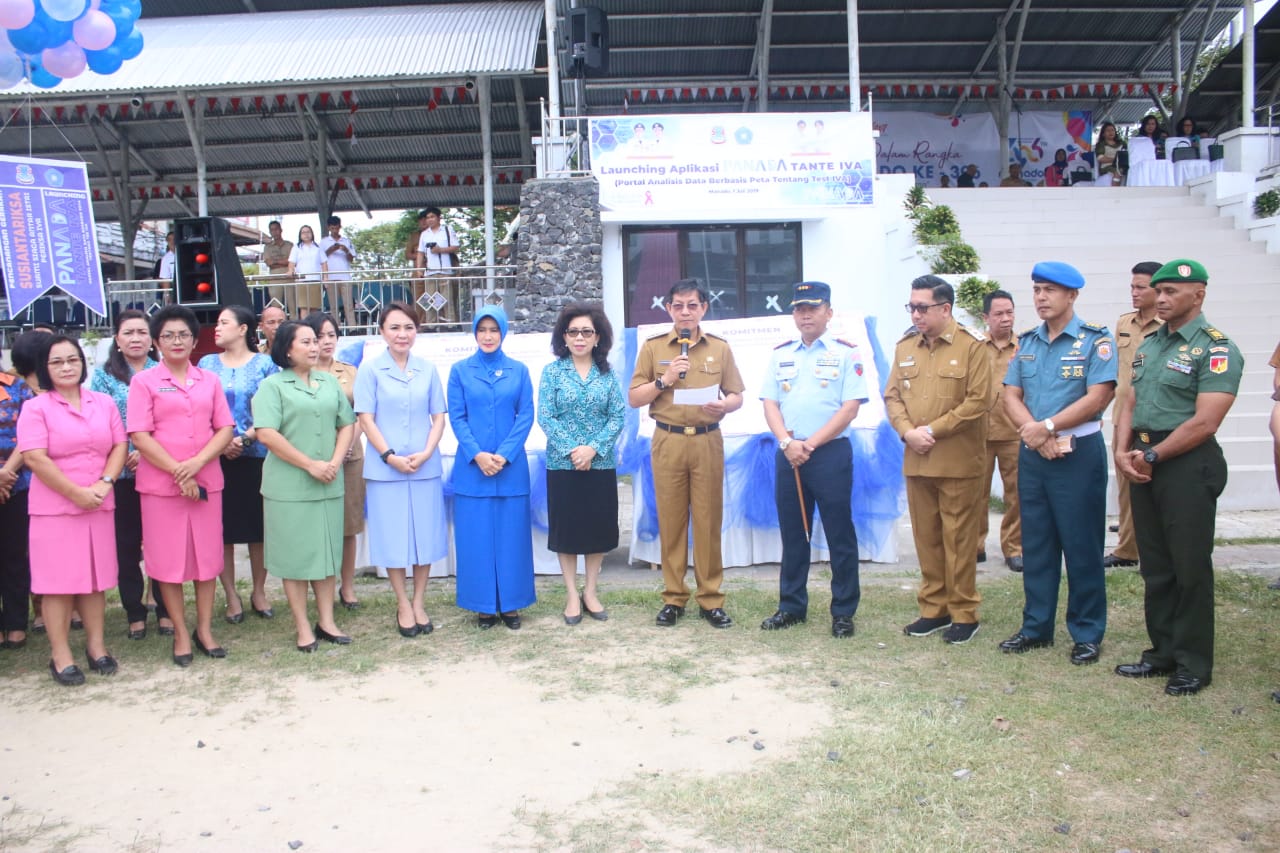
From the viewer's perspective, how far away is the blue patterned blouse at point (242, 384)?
217 inches

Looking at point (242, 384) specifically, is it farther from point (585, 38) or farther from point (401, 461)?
point (585, 38)

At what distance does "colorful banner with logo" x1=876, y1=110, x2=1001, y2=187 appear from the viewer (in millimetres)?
16734

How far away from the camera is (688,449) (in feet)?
17.5

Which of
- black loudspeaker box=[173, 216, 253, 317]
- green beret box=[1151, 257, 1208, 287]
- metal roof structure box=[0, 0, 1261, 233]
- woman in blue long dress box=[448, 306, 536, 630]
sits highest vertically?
metal roof structure box=[0, 0, 1261, 233]

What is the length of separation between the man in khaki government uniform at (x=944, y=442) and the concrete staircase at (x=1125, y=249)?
189 inches

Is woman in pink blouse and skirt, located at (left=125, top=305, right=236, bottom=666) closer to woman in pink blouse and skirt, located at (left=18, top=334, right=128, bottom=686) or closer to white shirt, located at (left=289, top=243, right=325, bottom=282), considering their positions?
woman in pink blouse and skirt, located at (left=18, top=334, right=128, bottom=686)

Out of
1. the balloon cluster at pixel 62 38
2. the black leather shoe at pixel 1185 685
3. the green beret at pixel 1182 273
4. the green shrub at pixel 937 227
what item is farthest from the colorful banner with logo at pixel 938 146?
the black leather shoe at pixel 1185 685

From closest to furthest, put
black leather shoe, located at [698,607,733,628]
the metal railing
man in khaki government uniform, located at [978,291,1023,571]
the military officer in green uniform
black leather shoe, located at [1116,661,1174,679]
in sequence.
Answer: the military officer in green uniform, black leather shoe, located at [1116,661,1174,679], black leather shoe, located at [698,607,733,628], man in khaki government uniform, located at [978,291,1023,571], the metal railing

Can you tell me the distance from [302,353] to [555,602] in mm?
2061

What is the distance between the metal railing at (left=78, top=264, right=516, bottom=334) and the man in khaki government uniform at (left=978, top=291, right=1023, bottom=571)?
7193 mm

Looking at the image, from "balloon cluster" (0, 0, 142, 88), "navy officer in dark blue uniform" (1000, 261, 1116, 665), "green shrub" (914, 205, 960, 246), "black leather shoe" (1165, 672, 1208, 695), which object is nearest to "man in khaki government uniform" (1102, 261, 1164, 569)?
"navy officer in dark blue uniform" (1000, 261, 1116, 665)

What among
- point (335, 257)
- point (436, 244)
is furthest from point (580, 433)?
point (335, 257)

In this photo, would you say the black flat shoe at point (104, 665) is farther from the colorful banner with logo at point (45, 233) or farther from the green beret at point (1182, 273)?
the colorful banner with logo at point (45, 233)

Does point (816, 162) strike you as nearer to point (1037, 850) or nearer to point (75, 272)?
point (75, 272)
